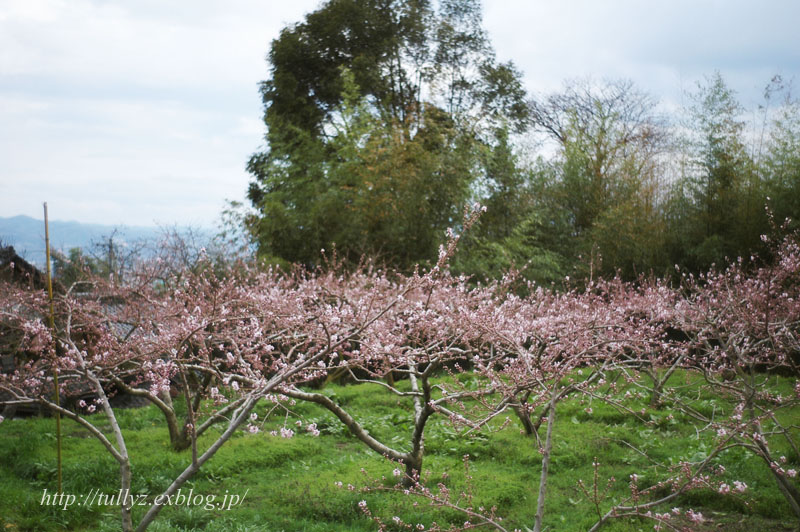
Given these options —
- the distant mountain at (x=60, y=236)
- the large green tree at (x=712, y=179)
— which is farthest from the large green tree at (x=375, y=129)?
the large green tree at (x=712, y=179)

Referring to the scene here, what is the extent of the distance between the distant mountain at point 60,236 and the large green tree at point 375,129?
7.58 ft

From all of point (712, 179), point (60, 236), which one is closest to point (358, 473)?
point (60, 236)

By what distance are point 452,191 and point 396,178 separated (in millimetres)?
1028

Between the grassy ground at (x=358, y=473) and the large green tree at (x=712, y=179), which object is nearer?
the grassy ground at (x=358, y=473)

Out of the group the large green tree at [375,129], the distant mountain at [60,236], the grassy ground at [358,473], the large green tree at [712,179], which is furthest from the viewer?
the large green tree at [375,129]

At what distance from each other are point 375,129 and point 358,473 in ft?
25.5

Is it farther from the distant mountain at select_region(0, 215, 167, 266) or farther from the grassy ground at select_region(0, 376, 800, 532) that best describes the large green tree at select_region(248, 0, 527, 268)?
the grassy ground at select_region(0, 376, 800, 532)

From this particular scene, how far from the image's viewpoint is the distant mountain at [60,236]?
8.02 metres

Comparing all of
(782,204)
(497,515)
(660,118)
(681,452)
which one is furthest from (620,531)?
(660,118)

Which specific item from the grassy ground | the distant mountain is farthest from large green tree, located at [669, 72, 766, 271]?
the distant mountain

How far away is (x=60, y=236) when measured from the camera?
871 cm

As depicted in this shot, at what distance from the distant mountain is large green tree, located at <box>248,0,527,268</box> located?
231cm

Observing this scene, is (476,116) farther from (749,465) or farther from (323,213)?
(749,465)

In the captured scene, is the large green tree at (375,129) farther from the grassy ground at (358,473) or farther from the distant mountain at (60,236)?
the grassy ground at (358,473)
